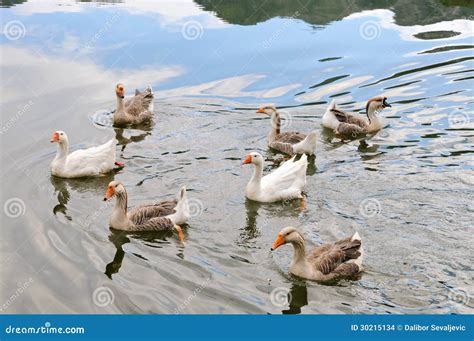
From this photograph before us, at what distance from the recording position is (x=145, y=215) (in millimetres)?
13445

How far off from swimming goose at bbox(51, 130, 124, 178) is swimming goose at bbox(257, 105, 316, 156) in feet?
12.9

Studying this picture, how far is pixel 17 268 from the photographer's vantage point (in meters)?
12.5

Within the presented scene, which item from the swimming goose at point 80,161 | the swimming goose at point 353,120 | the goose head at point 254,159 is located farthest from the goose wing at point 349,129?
the swimming goose at point 80,161

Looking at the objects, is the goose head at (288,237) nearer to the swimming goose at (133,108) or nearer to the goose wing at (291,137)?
the goose wing at (291,137)

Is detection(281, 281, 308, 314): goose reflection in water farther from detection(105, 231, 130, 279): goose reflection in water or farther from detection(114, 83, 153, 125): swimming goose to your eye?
detection(114, 83, 153, 125): swimming goose

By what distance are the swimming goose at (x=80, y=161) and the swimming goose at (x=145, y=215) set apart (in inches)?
104

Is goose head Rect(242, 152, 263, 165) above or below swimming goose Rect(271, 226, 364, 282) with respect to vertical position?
above

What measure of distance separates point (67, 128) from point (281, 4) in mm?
13508

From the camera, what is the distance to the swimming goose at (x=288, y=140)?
16.9m

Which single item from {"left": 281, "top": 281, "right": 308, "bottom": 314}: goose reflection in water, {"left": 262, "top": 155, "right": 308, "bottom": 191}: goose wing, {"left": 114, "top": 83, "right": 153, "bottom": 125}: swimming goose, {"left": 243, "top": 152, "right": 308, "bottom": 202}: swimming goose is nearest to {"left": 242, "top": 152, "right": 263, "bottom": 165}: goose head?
{"left": 243, "top": 152, "right": 308, "bottom": 202}: swimming goose

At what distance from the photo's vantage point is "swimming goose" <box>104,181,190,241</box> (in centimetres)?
1338

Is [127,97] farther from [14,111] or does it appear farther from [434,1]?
[434,1]

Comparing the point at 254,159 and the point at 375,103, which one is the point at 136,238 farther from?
the point at 375,103

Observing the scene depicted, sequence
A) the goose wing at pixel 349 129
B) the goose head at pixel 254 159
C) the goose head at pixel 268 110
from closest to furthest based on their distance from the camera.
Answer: the goose head at pixel 254 159 → the goose head at pixel 268 110 → the goose wing at pixel 349 129
